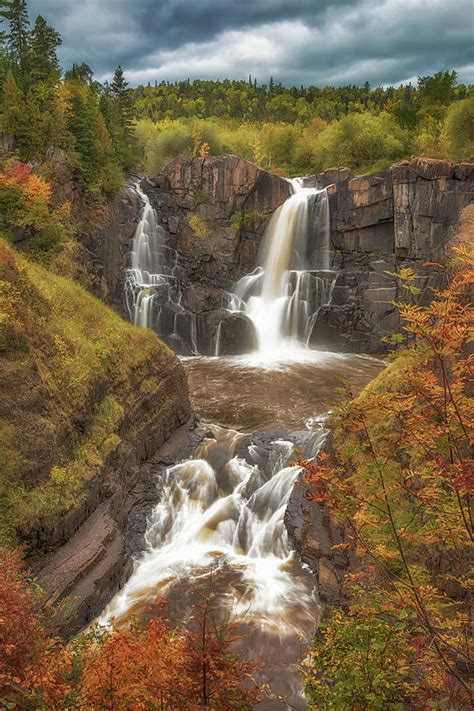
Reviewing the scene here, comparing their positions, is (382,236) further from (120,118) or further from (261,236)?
(120,118)

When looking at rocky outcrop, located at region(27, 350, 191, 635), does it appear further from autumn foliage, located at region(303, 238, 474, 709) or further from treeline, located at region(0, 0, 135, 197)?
treeline, located at region(0, 0, 135, 197)

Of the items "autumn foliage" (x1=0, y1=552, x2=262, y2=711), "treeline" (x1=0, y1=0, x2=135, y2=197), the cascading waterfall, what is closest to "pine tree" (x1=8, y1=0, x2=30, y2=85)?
"treeline" (x1=0, y1=0, x2=135, y2=197)

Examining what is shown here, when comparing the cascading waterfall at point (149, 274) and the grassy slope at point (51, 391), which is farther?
the cascading waterfall at point (149, 274)

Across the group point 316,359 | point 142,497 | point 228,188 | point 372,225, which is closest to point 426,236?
point 372,225

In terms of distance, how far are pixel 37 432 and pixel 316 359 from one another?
2169cm

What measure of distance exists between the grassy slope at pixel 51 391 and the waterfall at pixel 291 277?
1749 centimetres

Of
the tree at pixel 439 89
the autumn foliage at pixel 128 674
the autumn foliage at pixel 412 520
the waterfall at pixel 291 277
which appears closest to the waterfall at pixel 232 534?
the autumn foliage at pixel 412 520

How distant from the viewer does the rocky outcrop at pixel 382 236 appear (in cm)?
3123

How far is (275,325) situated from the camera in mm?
33406

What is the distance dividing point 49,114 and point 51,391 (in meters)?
21.8

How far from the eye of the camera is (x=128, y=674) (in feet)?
18.5

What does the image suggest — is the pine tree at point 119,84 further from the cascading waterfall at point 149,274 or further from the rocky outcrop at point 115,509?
the rocky outcrop at point 115,509

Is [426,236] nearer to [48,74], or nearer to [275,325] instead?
[275,325]

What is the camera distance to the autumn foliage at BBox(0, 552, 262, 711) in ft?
16.8
